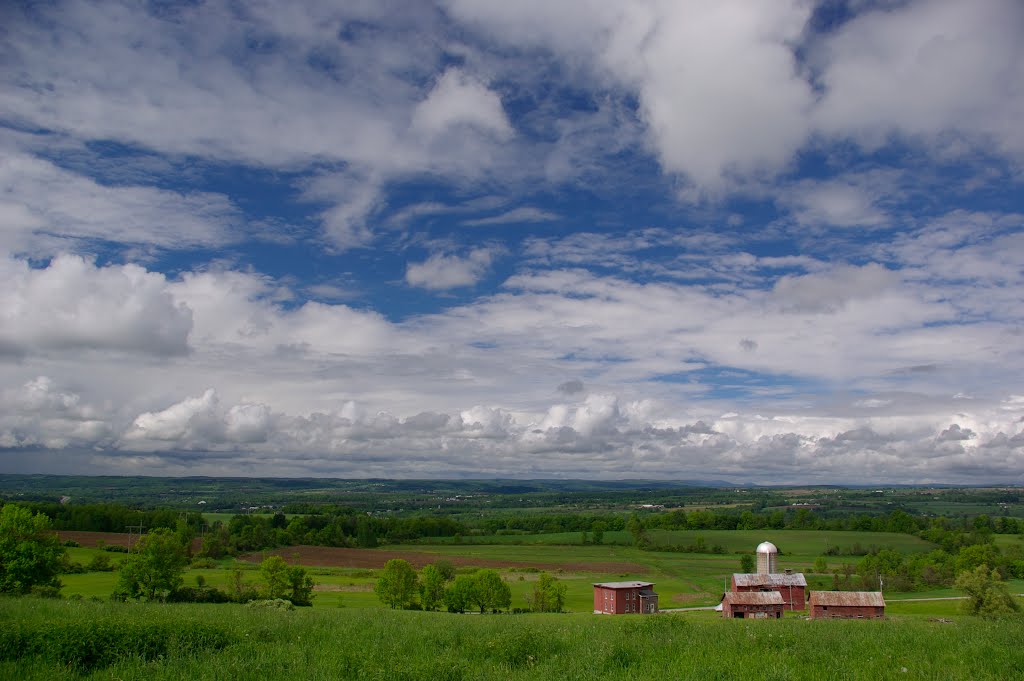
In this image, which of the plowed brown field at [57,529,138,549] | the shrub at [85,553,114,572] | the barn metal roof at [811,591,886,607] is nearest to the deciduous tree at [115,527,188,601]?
the shrub at [85,553,114,572]

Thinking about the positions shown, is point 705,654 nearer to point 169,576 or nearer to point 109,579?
point 169,576

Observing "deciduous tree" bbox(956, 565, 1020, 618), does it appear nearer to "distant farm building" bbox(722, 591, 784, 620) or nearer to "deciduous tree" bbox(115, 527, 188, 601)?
"distant farm building" bbox(722, 591, 784, 620)

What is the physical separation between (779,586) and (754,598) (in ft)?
33.5

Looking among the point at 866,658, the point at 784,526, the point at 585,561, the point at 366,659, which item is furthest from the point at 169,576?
the point at 784,526

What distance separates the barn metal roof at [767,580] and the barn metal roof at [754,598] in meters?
5.79

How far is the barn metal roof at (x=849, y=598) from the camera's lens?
57719 mm

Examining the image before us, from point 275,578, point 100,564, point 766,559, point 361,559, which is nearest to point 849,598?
point 766,559

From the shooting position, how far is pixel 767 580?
7062cm

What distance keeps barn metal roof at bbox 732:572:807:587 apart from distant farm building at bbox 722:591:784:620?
19.0 feet

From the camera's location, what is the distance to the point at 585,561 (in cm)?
11350

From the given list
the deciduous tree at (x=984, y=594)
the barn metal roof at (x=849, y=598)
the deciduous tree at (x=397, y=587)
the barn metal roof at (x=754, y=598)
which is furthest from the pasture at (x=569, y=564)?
the deciduous tree at (x=984, y=594)

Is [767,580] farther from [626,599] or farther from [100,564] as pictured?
[100,564]

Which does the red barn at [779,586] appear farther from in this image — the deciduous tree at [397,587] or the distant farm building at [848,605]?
the deciduous tree at [397,587]

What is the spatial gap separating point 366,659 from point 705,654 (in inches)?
377
